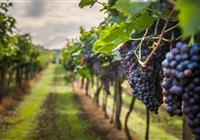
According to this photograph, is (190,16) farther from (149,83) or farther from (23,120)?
(23,120)

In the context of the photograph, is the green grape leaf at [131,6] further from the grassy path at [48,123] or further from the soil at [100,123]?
the grassy path at [48,123]

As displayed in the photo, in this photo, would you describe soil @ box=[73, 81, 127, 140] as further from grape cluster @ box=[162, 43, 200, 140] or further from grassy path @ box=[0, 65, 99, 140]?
grape cluster @ box=[162, 43, 200, 140]

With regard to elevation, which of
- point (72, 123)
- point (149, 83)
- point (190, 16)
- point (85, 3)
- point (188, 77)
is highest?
point (85, 3)

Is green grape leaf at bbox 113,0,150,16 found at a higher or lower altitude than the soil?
higher

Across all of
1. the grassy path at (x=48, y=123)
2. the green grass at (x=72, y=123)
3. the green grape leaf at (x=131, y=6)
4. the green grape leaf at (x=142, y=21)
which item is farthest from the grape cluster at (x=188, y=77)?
the green grass at (x=72, y=123)

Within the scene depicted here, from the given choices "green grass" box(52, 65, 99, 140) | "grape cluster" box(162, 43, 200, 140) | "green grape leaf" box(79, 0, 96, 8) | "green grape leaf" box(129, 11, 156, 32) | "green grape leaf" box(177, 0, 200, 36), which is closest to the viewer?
"green grape leaf" box(177, 0, 200, 36)

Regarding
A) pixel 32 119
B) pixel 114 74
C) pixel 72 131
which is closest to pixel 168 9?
pixel 114 74

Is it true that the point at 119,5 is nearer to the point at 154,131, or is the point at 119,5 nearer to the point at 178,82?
the point at 178,82

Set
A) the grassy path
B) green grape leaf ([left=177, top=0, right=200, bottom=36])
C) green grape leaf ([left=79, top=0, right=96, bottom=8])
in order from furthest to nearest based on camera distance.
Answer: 1. the grassy path
2. green grape leaf ([left=79, top=0, right=96, bottom=8])
3. green grape leaf ([left=177, top=0, right=200, bottom=36])

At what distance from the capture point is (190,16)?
1.70 metres

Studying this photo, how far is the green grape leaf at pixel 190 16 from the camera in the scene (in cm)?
170

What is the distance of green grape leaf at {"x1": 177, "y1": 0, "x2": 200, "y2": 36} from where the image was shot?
1.70 meters

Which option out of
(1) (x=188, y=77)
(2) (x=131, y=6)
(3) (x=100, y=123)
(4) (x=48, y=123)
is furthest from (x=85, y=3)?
(3) (x=100, y=123)

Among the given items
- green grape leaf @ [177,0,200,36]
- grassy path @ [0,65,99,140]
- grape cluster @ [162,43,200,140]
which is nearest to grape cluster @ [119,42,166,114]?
grape cluster @ [162,43,200,140]
